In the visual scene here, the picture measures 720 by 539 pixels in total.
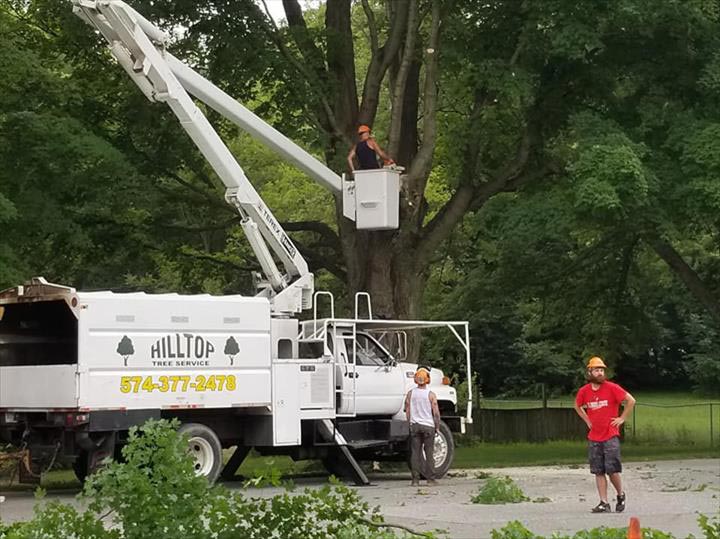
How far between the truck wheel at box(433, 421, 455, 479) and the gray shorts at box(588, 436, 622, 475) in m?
6.17

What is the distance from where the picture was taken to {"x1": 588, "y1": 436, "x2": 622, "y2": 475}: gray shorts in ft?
47.6

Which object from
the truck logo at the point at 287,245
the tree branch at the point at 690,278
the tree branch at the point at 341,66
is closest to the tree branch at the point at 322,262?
the tree branch at the point at 341,66

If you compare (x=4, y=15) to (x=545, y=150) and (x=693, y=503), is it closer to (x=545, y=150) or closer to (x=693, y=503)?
(x=545, y=150)

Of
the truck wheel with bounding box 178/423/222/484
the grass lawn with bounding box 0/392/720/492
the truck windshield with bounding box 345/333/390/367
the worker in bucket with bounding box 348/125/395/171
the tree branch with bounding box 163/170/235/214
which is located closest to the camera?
the truck wheel with bounding box 178/423/222/484

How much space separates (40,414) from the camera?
1742 centimetres

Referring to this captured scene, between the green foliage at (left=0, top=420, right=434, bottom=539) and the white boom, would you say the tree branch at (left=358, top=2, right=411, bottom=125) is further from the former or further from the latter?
the green foliage at (left=0, top=420, right=434, bottom=539)

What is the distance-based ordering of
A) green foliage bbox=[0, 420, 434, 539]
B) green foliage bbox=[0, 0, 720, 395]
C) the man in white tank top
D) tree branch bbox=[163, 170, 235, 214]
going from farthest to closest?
1. tree branch bbox=[163, 170, 235, 214]
2. green foliage bbox=[0, 0, 720, 395]
3. the man in white tank top
4. green foliage bbox=[0, 420, 434, 539]

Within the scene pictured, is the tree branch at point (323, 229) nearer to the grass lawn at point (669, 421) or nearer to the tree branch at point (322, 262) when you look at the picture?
the tree branch at point (322, 262)

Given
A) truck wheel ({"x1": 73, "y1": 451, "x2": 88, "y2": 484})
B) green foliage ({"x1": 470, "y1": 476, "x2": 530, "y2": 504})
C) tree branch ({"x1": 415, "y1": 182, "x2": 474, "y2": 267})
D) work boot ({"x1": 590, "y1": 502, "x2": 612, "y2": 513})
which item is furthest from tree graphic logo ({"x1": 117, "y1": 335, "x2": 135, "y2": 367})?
tree branch ({"x1": 415, "y1": 182, "x2": 474, "y2": 267})

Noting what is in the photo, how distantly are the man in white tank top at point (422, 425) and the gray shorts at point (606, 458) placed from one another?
510 cm

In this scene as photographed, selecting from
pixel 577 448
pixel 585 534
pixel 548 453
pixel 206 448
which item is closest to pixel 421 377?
pixel 206 448

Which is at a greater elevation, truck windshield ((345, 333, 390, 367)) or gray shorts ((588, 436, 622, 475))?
truck windshield ((345, 333, 390, 367))

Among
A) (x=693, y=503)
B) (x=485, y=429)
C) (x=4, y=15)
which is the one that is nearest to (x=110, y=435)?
(x=693, y=503)

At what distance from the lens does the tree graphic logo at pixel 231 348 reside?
18.1m
